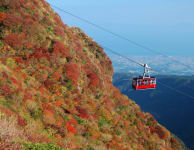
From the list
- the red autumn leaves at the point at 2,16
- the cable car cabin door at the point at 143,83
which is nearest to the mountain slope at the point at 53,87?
the red autumn leaves at the point at 2,16

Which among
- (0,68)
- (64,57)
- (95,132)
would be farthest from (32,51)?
(95,132)

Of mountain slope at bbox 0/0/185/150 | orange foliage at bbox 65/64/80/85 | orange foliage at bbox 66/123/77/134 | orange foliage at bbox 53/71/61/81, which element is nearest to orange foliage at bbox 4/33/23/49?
mountain slope at bbox 0/0/185/150

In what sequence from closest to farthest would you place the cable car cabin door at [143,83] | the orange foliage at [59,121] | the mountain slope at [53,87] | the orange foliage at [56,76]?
the mountain slope at [53,87] < the orange foliage at [59,121] < the orange foliage at [56,76] < the cable car cabin door at [143,83]

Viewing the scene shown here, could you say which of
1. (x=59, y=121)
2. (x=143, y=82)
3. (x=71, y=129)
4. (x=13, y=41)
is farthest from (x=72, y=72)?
(x=143, y=82)

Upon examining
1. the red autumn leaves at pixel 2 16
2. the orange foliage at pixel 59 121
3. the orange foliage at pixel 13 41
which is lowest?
the orange foliage at pixel 59 121

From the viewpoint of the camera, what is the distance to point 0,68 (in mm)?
17844

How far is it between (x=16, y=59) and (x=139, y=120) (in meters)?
23.7

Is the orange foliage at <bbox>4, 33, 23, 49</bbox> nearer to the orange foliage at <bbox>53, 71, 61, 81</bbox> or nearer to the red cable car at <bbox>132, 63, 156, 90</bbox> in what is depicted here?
the orange foliage at <bbox>53, 71, 61, 81</bbox>

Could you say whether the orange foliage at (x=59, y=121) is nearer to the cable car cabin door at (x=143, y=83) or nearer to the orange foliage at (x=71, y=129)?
the orange foliage at (x=71, y=129)

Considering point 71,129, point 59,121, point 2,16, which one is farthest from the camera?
point 2,16

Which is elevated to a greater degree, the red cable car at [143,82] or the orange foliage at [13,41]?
the orange foliage at [13,41]

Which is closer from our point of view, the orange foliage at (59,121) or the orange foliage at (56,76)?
the orange foliage at (59,121)

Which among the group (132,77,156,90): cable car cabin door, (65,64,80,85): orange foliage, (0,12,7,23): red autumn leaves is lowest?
(132,77,156,90): cable car cabin door

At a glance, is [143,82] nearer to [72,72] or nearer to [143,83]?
[143,83]
